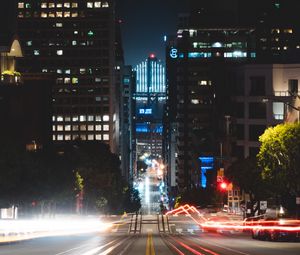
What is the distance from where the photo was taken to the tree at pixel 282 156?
59.4m

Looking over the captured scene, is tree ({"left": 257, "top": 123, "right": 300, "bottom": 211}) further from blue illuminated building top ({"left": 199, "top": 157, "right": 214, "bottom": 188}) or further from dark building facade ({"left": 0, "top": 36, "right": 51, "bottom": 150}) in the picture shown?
blue illuminated building top ({"left": 199, "top": 157, "right": 214, "bottom": 188})

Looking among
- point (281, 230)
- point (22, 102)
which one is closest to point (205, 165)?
point (22, 102)

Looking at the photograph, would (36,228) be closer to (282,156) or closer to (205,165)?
(282,156)

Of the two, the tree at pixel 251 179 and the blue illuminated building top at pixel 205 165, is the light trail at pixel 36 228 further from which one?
the blue illuminated building top at pixel 205 165

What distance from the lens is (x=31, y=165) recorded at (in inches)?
2709

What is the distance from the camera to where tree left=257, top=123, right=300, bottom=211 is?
195ft

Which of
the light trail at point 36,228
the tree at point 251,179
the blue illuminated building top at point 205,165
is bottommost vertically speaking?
the light trail at point 36,228

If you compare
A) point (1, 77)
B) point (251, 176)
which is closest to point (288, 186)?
point (251, 176)

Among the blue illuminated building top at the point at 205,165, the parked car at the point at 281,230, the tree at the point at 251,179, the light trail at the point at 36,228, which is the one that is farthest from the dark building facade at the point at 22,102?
the blue illuminated building top at the point at 205,165

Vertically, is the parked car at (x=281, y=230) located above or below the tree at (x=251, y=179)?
below

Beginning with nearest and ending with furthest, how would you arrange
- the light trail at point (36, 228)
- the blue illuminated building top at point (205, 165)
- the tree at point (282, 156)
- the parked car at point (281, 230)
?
1. the parked car at point (281, 230)
2. the light trail at point (36, 228)
3. the tree at point (282, 156)
4. the blue illuminated building top at point (205, 165)

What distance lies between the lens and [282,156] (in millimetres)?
60125

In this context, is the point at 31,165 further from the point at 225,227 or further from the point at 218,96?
the point at 218,96

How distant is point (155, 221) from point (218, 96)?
81838mm
